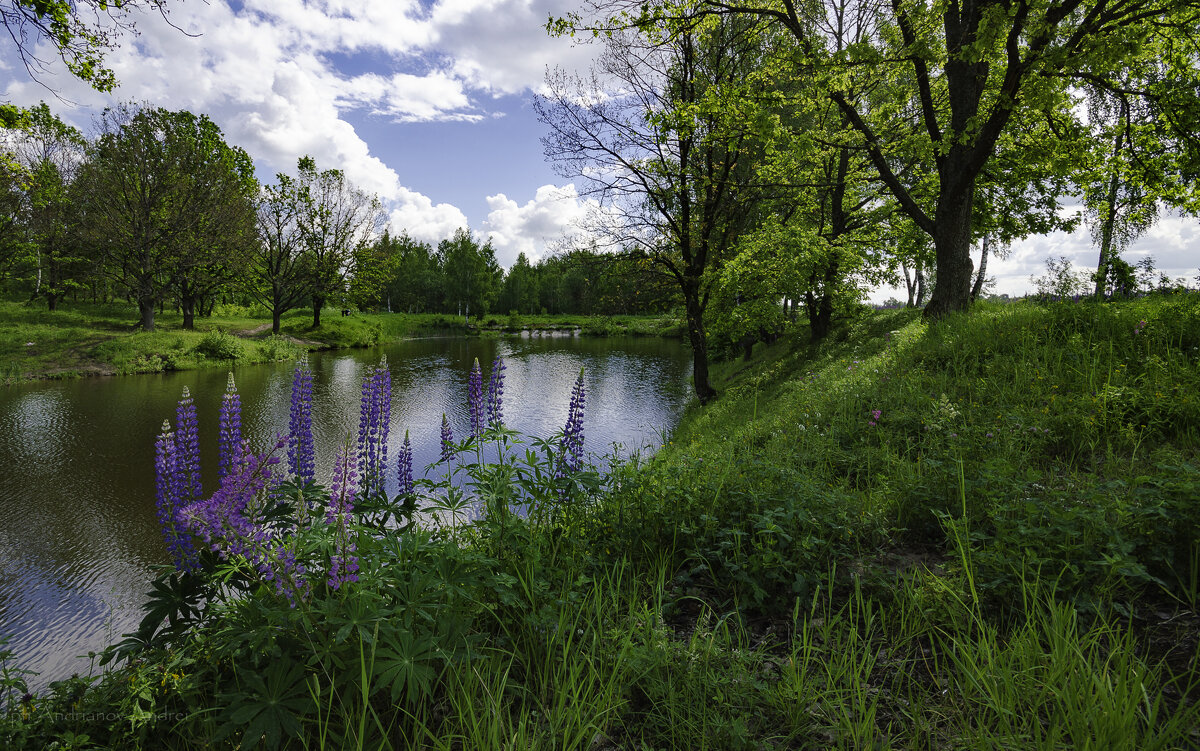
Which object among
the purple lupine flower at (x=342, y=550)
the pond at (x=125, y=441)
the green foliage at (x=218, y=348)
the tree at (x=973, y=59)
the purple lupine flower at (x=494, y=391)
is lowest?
the pond at (x=125, y=441)

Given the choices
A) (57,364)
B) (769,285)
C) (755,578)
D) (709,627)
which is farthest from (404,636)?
(57,364)

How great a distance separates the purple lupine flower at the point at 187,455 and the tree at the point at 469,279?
63.3m

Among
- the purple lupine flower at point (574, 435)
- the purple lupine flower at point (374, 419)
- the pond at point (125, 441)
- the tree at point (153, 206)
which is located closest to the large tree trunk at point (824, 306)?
the pond at point (125, 441)

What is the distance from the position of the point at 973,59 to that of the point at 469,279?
62596mm

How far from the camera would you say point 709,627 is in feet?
8.63

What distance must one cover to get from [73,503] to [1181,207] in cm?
2132

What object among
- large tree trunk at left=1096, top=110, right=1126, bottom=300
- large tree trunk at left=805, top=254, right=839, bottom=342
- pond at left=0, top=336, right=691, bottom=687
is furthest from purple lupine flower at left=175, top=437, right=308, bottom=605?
large tree trunk at left=805, top=254, right=839, bottom=342

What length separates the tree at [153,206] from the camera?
25.6 meters

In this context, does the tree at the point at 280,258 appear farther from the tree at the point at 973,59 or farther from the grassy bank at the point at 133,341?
the tree at the point at 973,59

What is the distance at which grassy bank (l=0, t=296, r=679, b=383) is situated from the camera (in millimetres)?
19766

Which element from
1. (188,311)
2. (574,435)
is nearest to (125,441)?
(574,435)

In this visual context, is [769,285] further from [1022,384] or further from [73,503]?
[73,503]

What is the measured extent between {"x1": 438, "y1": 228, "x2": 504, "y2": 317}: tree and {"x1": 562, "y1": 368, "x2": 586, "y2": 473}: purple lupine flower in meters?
62.9

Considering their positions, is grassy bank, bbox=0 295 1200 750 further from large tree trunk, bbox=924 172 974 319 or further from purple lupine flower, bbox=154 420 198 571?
large tree trunk, bbox=924 172 974 319
